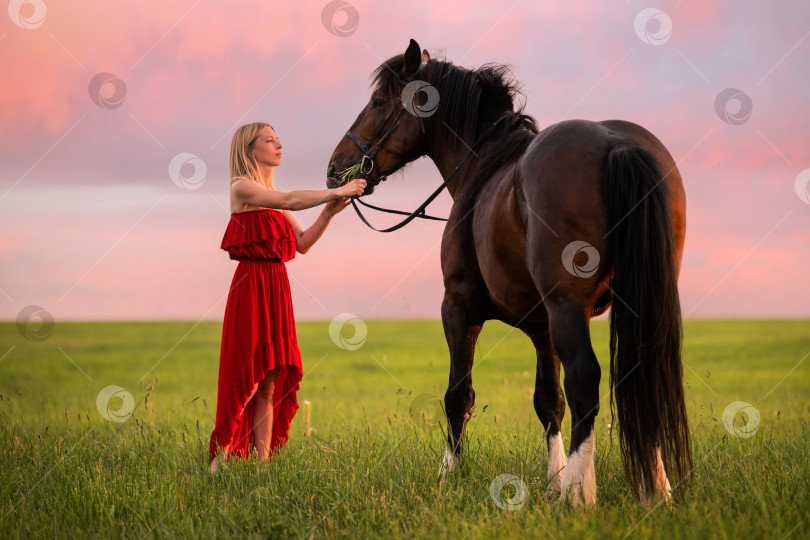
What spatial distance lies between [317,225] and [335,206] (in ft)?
0.75

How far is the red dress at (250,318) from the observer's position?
17.4 ft

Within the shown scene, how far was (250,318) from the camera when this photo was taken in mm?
5297

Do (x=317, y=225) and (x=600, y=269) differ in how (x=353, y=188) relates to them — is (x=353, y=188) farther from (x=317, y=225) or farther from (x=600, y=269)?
(x=600, y=269)

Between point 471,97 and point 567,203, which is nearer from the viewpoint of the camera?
point 567,203

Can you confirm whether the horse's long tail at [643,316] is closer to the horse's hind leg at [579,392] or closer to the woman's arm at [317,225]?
the horse's hind leg at [579,392]

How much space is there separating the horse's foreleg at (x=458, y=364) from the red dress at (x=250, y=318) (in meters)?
1.35

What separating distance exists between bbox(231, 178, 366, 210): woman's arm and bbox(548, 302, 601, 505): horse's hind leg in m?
2.08

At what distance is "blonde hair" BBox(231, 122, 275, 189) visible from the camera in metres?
5.34

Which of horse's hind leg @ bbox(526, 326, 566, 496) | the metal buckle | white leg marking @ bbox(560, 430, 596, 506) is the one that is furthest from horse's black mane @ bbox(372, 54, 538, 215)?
white leg marking @ bbox(560, 430, 596, 506)

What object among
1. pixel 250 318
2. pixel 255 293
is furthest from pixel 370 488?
pixel 255 293

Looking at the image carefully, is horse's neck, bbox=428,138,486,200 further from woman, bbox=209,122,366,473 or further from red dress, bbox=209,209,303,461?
red dress, bbox=209,209,303,461

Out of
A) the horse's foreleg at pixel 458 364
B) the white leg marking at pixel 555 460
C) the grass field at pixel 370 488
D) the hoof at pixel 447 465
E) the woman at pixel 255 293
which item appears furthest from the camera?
the woman at pixel 255 293

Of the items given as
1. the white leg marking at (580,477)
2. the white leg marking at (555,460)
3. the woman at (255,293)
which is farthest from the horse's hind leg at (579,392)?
the woman at (255,293)

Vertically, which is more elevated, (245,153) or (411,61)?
(411,61)
